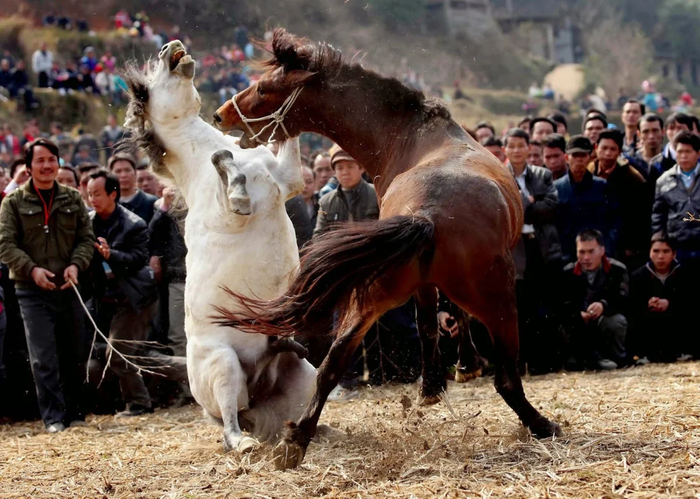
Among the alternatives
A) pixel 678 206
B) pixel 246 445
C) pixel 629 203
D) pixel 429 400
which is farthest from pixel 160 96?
pixel 629 203

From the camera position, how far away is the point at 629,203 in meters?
8.45

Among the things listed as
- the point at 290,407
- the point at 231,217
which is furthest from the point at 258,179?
the point at 290,407

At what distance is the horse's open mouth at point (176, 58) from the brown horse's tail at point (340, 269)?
1622mm

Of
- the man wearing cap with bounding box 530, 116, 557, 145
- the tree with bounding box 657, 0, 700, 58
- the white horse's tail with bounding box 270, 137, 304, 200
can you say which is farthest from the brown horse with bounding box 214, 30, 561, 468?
the tree with bounding box 657, 0, 700, 58

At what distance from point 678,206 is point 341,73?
394cm

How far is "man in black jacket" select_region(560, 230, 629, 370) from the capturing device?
8.00 m

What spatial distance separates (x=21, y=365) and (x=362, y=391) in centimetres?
296

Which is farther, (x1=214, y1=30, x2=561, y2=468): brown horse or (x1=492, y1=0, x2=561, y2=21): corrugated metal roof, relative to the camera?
(x1=492, y1=0, x2=561, y2=21): corrugated metal roof

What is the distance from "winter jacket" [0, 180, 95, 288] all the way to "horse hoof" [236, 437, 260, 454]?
279 cm

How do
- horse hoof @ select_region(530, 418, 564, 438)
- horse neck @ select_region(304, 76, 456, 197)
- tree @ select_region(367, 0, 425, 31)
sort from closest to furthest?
horse hoof @ select_region(530, 418, 564, 438) → horse neck @ select_region(304, 76, 456, 197) → tree @ select_region(367, 0, 425, 31)

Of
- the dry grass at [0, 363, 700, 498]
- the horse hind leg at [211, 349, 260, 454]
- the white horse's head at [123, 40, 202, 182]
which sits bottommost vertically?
the dry grass at [0, 363, 700, 498]

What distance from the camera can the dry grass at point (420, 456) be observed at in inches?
153

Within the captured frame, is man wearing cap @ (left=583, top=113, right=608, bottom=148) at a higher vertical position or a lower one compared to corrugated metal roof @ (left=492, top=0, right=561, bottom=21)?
lower

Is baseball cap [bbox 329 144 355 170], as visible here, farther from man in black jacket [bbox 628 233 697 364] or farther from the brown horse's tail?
the brown horse's tail
